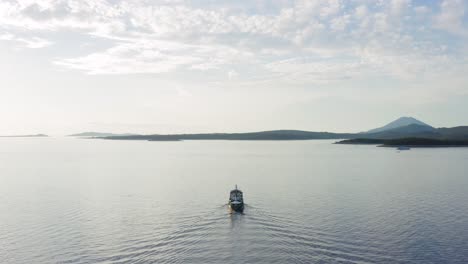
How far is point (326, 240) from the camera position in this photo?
128 ft

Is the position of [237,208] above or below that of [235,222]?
above

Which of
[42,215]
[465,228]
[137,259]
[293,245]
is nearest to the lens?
[137,259]

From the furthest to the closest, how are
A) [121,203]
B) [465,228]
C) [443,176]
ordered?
1. [443,176]
2. [121,203]
3. [465,228]

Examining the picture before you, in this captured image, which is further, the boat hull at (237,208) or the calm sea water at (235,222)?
the boat hull at (237,208)

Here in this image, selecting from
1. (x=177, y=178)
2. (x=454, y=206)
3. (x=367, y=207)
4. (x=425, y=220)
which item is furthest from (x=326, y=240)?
(x=177, y=178)

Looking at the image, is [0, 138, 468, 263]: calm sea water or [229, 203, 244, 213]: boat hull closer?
[0, 138, 468, 263]: calm sea water

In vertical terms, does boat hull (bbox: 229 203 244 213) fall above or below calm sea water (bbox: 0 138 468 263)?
above

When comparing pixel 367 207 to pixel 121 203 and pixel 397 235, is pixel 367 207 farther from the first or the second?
pixel 121 203

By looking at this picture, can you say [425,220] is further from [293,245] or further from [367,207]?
[293,245]

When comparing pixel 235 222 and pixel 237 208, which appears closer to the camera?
pixel 235 222

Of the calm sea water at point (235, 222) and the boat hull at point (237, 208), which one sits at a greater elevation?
the boat hull at point (237, 208)

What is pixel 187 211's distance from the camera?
2143 inches

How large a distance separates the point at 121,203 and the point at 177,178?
107 ft

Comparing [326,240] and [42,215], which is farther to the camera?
[42,215]
